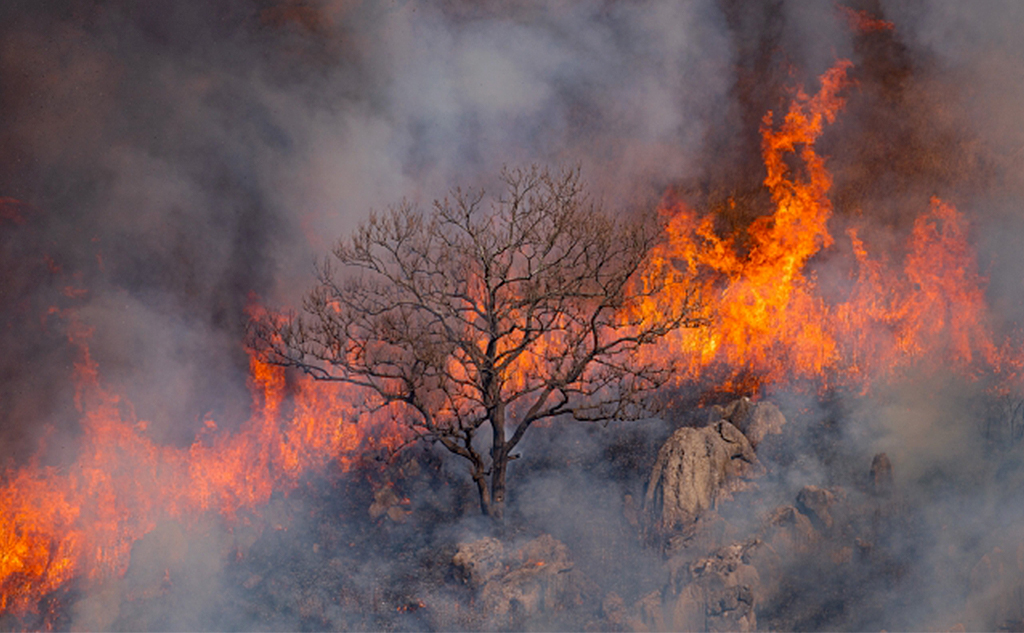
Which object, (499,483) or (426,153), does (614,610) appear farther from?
(426,153)

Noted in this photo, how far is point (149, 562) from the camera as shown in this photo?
13062mm

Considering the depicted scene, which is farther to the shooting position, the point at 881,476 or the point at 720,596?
the point at 881,476

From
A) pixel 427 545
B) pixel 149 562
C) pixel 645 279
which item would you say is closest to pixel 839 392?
pixel 645 279

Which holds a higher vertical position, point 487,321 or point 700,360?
point 700,360

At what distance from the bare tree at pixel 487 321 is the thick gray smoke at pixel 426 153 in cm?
106

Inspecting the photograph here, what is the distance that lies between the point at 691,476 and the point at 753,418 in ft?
7.12

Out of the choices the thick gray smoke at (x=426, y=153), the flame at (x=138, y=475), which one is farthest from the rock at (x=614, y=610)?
the flame at (x=138, y=475)

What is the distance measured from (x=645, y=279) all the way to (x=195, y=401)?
9471 millimetres

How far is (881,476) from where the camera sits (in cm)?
1274

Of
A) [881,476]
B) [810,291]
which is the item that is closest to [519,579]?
[881,476]

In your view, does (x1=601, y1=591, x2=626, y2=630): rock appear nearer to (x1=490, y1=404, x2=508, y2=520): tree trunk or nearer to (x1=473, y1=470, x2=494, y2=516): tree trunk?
(x1=490, y1=404, x2=508, y2=520): tree trunk

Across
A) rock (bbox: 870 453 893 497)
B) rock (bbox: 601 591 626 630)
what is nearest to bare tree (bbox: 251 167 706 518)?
rock (bbox: 601 591 626 630)

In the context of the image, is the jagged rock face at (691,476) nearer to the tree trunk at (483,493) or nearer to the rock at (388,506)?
the tree trunk at (483,493)

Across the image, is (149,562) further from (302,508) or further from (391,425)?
(391,425)
